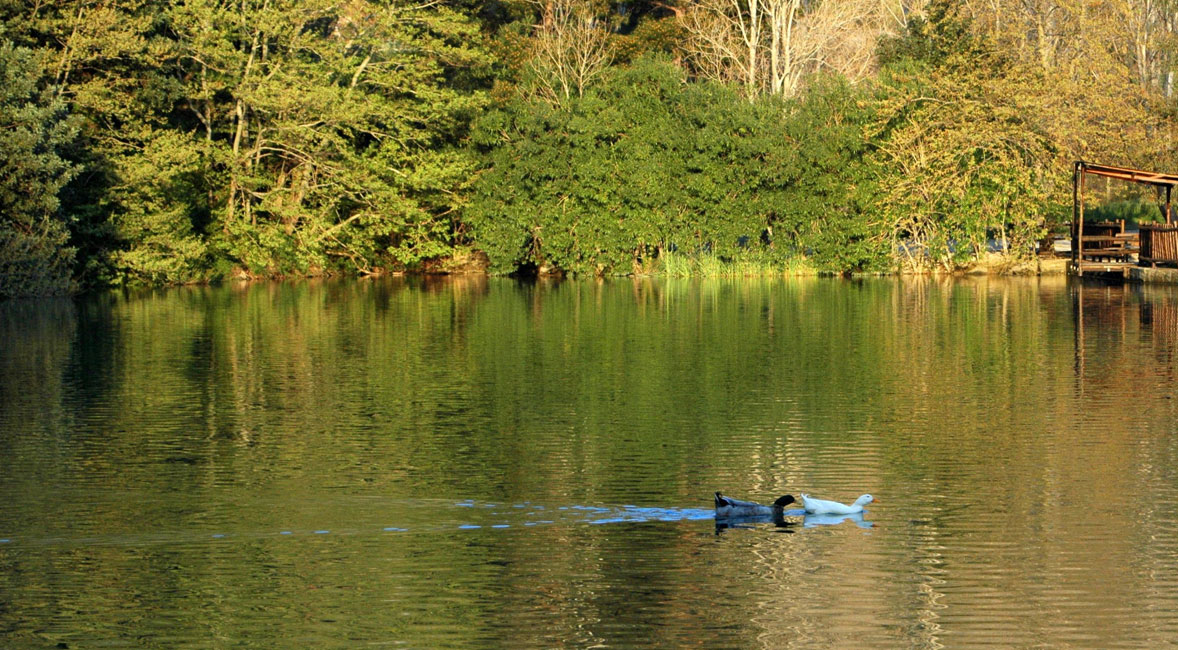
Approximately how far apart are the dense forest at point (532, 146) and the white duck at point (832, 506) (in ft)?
108

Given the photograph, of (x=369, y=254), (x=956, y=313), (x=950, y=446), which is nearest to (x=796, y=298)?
(x=956, y=313)

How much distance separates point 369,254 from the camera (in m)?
52.0

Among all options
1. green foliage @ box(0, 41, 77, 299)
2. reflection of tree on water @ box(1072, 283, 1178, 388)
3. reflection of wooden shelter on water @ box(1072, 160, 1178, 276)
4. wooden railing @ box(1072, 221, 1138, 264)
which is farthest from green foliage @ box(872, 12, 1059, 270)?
green foliage @ box(0, 41, 77, 299)

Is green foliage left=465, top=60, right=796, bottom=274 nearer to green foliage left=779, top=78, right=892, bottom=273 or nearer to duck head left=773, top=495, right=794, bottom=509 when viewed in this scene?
green foliage left=779, top=78, right=892, bottom=273

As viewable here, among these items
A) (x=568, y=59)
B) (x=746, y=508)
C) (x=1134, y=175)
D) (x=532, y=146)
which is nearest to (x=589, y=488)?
(x=746, y=508)

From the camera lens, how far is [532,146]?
167 feet

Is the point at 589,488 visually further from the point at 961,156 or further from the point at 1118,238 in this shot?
the point at 961,156

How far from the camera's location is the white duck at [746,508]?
1312 centimetres

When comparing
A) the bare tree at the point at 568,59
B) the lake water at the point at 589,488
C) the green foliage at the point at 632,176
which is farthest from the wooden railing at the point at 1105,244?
the bare tree at the point at 568,59

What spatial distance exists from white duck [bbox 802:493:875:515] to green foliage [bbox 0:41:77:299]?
29914mm

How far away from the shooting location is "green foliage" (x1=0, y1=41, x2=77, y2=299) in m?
38.5

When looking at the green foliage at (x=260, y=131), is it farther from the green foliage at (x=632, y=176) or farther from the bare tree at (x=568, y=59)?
the bare tree at (x=568, y=59)

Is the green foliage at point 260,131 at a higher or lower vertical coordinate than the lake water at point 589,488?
higher

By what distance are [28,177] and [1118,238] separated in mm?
28980
